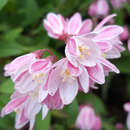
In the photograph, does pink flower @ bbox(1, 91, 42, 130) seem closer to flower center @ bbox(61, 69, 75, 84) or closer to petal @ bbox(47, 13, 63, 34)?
flower center @ bbox(61, 69, 75, 84)

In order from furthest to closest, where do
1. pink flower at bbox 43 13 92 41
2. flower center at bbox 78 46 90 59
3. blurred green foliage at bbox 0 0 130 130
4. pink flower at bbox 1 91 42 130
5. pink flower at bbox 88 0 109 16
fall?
1. pink flower at bbox 88 0 109 16
2. blurred green foliage at bbox 0 0 130 130
3. pink flower at bbox 43 13 92 41
4. pink flower at bbox 1 91 42 130
5. flower center at bbox 78 46 90 59

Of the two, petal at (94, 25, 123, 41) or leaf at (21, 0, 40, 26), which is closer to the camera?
petal at (94, 25, 123, 41)

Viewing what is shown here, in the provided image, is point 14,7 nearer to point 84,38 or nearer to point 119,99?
point 119,99

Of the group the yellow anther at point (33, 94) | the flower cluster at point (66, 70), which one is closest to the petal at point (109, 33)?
the flower cluster at point (66, 70)

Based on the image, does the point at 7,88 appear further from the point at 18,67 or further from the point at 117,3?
the point at 117,3

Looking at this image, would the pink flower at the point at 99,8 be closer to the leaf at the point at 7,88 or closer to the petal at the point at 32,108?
the leaf at the point at 7,88

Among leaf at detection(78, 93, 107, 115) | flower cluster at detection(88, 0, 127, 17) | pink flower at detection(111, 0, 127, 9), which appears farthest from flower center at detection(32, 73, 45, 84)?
pink flower at detection(111, 0, 127, 9)

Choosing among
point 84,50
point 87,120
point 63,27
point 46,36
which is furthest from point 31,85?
point 46,36
